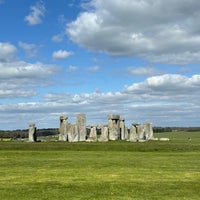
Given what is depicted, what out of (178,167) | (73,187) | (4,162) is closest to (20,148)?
(4,162)

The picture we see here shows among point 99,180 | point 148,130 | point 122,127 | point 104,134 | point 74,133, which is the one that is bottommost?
point 99,180

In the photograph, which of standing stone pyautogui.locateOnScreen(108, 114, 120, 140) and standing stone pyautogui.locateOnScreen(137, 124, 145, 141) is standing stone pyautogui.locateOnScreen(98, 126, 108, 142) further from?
standing stone pyautogui.locateOnScreen(137, 124, 145, 141)

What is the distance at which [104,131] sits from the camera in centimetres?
5553

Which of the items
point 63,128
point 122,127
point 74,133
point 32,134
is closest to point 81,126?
point 74,133

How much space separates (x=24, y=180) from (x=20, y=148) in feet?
66.5

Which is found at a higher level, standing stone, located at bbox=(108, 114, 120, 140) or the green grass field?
standing stone, located at bbox=(108, 114, 120, 140)

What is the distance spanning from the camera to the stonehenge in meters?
53.7

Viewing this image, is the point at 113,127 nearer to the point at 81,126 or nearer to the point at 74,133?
the point at 81,126

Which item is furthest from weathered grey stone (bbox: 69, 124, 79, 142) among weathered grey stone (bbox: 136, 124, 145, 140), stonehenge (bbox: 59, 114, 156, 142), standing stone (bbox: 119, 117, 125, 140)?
weathered grey stone (bbox: 136, 124, 145, 140)

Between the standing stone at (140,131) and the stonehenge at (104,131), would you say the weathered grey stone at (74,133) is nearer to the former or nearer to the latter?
the stonehenge at (104,131)

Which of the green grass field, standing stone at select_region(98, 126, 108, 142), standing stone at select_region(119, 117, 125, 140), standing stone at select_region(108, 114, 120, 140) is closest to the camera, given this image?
the green grass field

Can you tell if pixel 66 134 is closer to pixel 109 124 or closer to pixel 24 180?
pixel 109 124

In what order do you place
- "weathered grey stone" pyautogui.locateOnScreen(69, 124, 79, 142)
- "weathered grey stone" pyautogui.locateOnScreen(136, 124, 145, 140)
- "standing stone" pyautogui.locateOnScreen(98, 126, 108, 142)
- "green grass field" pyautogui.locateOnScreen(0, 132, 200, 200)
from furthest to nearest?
"weathered grey stone" pyautogui.locateOnScreen(136, 124, 145, 140)
"standing stone" pyautogui.locateOnScreen(98, 126, 108, 142)
"weathered grey stone" pyautogui.locateOnScreen(69, 124, 79, 142)
"green grass field" pyautogui.locateOnScreen(0, 132, 200, 200)

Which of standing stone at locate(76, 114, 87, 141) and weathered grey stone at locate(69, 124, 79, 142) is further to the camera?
standing stone at locate(76, 114, 87, 141)
